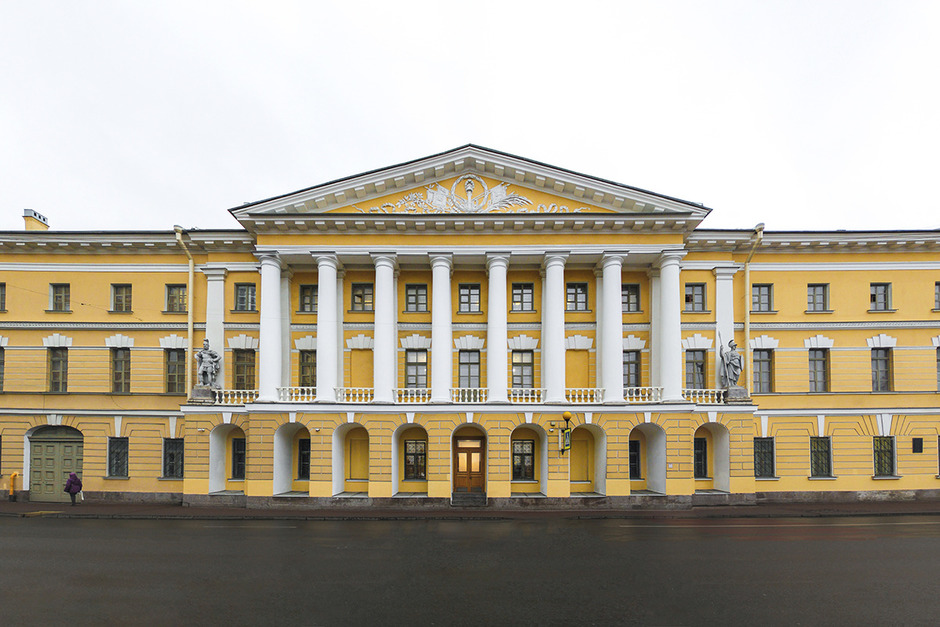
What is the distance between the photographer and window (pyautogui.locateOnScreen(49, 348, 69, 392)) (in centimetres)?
2298

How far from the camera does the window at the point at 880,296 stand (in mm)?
22922

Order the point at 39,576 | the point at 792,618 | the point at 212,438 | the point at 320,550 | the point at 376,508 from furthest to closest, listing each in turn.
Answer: the point at 212,438 < the point at 376,508 < the point at 320,550 < the point at 39,576 < the point at 792,618

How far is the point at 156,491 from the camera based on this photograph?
22.2 metres

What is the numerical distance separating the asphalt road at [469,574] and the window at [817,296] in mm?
9537

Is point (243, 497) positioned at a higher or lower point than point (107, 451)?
lower

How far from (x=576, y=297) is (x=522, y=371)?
14.3ft

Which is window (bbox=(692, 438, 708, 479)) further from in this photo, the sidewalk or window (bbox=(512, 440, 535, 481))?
window (bbox=(512, 440, 535, 481))

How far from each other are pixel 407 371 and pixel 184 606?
45.6 feet

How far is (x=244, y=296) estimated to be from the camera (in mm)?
23234

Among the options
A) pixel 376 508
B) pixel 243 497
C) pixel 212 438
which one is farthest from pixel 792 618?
pixel 212 438

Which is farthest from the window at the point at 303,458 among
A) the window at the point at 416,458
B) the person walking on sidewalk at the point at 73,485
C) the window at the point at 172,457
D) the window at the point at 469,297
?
the window at the point at 469,297

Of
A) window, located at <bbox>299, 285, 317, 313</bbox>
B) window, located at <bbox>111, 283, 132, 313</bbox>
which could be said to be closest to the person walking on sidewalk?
window, located at <bbox>111, 283, 132, 313</bbox>

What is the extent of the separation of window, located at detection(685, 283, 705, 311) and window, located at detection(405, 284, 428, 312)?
40.3 feet

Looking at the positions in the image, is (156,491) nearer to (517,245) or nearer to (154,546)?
(154,546)
